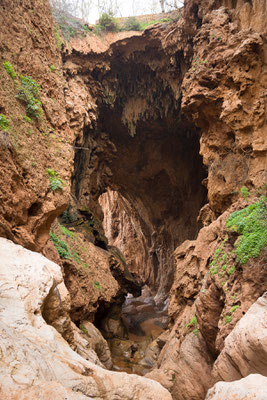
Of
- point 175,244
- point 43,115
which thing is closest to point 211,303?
point 43,115

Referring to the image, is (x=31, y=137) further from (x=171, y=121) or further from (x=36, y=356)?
(x=171, y=121)

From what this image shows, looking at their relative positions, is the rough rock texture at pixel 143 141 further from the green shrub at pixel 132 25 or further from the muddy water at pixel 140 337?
the muddy water at pixel 140 337

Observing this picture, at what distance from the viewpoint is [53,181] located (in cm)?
484

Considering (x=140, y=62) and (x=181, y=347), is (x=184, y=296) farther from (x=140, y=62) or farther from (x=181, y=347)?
(x=140, y=62)

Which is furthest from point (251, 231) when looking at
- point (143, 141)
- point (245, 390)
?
point (143, 141)

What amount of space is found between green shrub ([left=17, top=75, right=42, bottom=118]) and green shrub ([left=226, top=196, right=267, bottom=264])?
15.4 ft

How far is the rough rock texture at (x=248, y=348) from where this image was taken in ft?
9.54

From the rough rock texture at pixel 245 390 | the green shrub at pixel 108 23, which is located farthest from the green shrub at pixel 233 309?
the green shrub at pixel 108 23

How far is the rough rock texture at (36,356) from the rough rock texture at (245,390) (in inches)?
27.2

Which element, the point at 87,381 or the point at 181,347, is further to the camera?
the point at 181,347

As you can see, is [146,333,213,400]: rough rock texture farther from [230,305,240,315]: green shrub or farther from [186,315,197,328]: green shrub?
[230,305,240,315]: green shrub

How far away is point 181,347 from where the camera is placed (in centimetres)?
655

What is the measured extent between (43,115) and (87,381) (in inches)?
185

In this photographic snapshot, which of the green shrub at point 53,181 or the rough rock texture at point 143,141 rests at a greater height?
the rough rock texture at point 143,141
